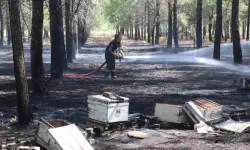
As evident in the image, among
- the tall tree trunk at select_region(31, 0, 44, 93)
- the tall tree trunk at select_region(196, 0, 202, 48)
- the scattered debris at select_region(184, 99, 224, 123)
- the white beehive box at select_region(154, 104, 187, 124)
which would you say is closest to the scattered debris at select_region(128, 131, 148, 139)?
the white beehive box at select_region(154, 104, 187, 124)

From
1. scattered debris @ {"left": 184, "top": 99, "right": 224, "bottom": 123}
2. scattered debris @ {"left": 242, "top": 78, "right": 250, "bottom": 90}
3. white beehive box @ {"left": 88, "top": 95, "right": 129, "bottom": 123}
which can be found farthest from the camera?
scattered debris @ {"left": 242, "top": 78, "right": 250, "bottom": 90}

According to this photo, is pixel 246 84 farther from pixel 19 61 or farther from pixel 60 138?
pixel 60 138

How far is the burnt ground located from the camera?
7.19 m

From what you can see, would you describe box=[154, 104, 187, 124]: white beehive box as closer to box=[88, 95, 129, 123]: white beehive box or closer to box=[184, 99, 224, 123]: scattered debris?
box=[184, 99, 224, 123]: scattered debris

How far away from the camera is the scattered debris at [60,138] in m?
5.99

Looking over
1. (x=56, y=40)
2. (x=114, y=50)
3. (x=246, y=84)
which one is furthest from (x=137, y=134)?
(x=56, y=40)

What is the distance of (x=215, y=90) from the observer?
45.7 ft

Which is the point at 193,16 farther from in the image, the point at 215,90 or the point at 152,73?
the point at 215,90

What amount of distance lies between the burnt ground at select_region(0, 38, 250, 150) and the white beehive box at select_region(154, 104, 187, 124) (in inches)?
15.6

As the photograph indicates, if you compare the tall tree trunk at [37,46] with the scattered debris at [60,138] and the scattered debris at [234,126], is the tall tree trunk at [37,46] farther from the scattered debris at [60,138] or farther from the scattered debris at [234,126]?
the scattered debris at [234,126]

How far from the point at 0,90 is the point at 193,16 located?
3784 cm

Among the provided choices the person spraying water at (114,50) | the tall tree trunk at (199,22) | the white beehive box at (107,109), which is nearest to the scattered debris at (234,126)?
the white beehive box at (107,109)

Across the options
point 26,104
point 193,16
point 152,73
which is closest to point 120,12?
point 193,16

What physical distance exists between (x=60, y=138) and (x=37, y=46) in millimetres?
6815
